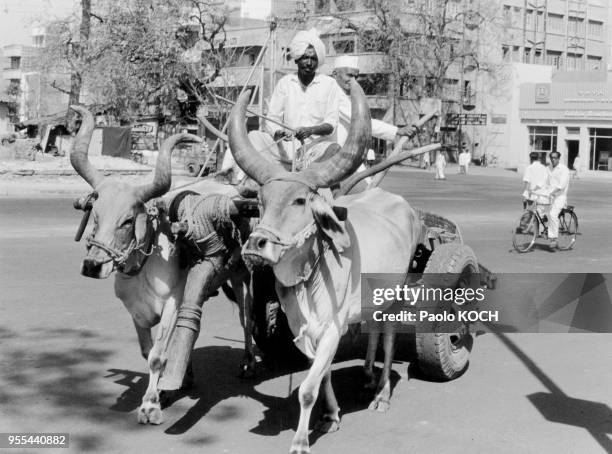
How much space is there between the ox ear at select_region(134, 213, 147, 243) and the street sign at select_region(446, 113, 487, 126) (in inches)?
2205

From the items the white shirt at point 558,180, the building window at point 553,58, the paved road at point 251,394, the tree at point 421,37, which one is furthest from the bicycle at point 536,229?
the building window at point 553,58

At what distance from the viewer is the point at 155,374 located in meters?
5.74

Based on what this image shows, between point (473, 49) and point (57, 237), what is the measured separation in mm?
45408

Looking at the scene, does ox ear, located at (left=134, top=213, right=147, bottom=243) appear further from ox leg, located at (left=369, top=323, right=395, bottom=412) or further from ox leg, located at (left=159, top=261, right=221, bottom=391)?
ox leg, located at (left=369, top=323, right=395, bottom=412)

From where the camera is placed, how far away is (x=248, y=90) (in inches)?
229

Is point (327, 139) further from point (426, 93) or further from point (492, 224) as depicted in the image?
point (426, 93)

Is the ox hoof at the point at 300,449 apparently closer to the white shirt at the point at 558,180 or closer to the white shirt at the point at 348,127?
the white shirt at the point at 348,127

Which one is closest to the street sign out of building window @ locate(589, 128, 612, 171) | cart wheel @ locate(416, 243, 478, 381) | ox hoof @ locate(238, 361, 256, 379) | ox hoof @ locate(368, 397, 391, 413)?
building window @ locate(589, 128, 612, 171)

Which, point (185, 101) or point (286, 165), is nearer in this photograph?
point (286, 165)

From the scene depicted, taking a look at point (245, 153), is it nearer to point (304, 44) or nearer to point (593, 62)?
point (304, 44)

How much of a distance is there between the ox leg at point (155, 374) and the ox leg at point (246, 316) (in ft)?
3.98

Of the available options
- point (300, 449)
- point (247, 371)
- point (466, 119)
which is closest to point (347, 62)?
point (247, 371)

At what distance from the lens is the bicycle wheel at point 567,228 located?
55.1 feet

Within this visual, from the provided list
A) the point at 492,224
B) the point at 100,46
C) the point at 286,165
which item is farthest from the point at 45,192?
the point at 286,165
